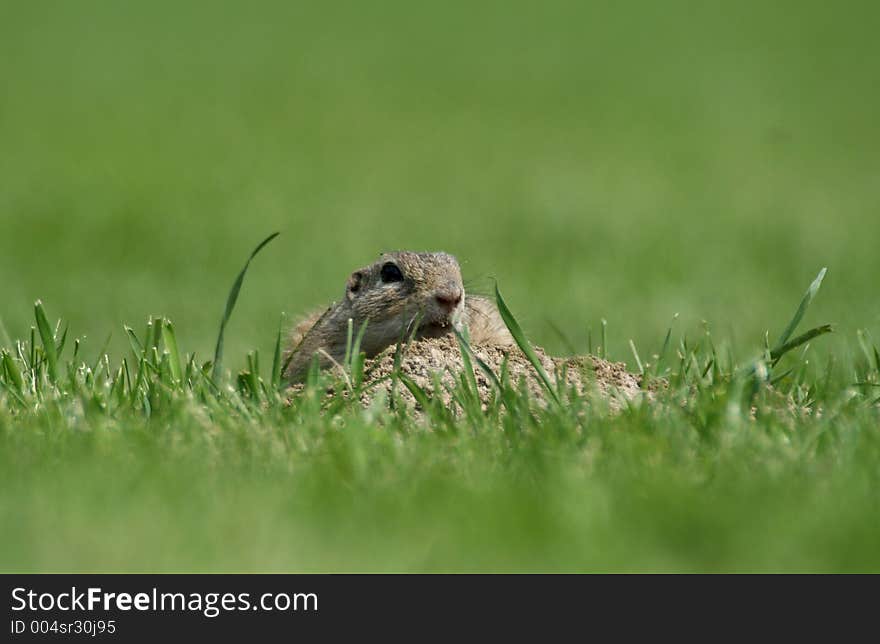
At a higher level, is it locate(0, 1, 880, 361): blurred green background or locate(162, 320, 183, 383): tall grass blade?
locate(0, 1, 880, 361): blurred green background

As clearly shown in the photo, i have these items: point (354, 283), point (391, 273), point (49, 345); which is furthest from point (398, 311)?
point (49, 345)

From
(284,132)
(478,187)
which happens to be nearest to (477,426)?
(478,187)

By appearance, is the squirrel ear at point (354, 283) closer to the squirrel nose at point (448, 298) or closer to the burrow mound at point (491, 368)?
the squirrel nose at point (448, 298)

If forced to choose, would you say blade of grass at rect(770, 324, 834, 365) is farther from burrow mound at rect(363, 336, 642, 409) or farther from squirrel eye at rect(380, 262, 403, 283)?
squirrel eye at rect(380, 262, 403, 283)

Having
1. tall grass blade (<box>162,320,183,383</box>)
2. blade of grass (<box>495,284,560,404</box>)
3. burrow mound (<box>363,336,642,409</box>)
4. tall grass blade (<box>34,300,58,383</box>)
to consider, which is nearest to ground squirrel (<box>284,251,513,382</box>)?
burrow mound (<box>363,336,642,409</box>)

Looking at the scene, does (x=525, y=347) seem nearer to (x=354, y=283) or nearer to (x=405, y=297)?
(x=405, y=297)

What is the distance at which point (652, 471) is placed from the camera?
12.9 ft

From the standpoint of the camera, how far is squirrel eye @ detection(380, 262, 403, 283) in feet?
20.3

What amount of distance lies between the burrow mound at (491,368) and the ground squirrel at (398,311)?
13.0 inches

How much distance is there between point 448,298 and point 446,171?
42.6 ft

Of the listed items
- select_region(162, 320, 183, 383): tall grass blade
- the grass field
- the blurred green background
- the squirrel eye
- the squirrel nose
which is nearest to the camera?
the grass field

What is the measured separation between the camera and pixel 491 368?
5234 mm

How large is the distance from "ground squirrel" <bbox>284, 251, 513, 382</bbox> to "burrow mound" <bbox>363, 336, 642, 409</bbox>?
331 mm

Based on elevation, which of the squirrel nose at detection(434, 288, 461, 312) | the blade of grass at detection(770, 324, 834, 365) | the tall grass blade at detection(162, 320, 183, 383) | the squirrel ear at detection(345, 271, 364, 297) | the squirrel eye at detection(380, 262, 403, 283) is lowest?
the blade of grass at detection(770, 324, 834, 365)
